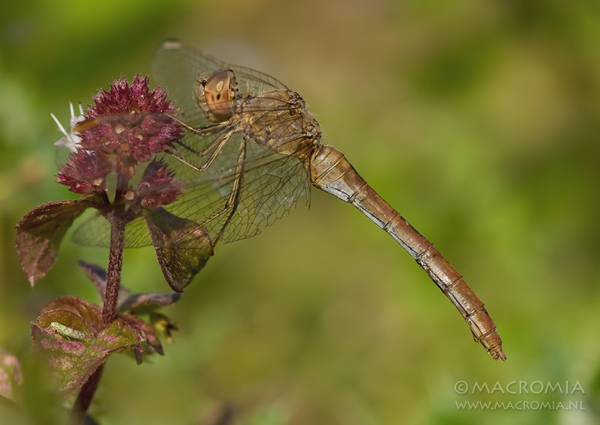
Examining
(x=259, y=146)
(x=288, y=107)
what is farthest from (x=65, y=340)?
(x=288, y=107)

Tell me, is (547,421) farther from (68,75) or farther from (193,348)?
(68,75)

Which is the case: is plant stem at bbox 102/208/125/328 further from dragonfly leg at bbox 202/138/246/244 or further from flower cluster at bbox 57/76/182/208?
dragonfly leg at bbox 202/138/246/244

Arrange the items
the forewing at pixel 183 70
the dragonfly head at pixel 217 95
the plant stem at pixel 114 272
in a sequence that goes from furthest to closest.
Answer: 1. the forewing at pixel 183 70
2. the dragonfly head at pixel 217 95
3. the plant stem at pixel 114 272

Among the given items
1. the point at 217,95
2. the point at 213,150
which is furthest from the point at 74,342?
the point at 217,95

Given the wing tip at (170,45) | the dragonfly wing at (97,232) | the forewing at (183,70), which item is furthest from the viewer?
the wing tip at (170,45)

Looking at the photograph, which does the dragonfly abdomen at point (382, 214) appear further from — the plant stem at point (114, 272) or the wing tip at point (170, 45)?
the plant stem at point (114, 272)

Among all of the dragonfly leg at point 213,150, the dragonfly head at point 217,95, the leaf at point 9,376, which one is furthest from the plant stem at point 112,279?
the dragonfly head at point 217,95
